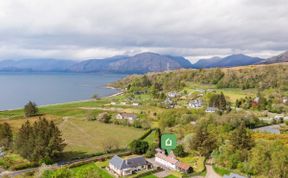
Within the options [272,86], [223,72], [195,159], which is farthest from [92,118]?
[223,72]

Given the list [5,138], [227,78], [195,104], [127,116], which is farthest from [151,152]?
[227,78]

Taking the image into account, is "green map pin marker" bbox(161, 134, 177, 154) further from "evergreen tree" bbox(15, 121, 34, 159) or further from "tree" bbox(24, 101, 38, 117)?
"tree" bbox(24, 101, 38, 117)

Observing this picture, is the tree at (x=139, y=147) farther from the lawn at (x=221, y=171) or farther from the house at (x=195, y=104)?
the house at (x=195, y=104)

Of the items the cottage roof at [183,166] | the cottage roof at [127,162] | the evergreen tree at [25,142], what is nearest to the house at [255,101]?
the cottage roof at [183,166]

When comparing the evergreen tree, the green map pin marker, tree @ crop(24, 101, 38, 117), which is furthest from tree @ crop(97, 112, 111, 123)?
the evergreen tree

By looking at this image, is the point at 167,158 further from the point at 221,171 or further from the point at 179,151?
the point at 221,171

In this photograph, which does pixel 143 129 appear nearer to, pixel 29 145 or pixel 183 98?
pixel 29 145
